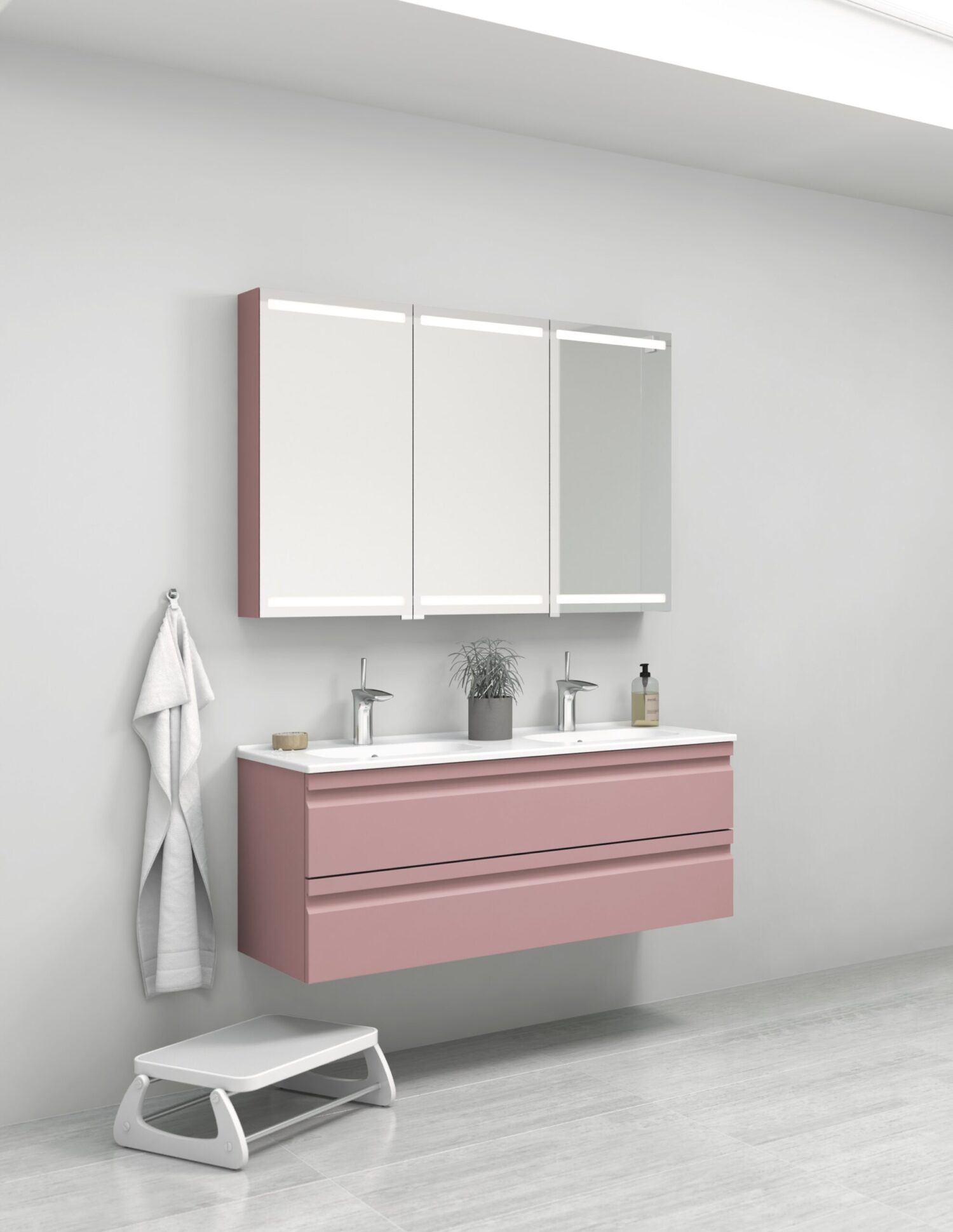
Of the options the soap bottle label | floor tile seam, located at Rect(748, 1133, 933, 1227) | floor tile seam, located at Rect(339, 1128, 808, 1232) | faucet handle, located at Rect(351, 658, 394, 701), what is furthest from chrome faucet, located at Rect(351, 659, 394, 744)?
floor tile seam, located at Rect(748, 1133, 933, 1227)

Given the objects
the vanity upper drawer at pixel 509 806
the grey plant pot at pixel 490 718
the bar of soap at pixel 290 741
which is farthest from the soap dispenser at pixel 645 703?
the bar of soap at pixel 290 741

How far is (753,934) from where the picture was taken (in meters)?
4.20

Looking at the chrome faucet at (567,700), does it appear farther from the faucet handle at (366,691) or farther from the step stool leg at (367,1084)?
the step stool leg at (367,1084)

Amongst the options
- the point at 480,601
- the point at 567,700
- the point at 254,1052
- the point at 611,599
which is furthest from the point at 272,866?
the point at 611,599

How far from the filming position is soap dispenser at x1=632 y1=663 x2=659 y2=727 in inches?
152

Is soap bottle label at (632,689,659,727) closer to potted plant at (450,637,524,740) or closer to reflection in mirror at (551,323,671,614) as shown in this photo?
reflection in mirror at (551,323,671,614)

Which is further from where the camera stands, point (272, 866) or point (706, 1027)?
point (706, 1027)

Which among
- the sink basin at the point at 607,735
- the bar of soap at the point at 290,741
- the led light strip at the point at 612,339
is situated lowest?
the sink basin at the point at 607,735

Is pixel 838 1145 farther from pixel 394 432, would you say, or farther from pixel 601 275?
pixel 601 275

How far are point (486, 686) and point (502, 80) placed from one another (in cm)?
158

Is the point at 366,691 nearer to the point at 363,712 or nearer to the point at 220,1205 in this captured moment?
the point at 363,712

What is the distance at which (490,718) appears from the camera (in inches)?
138

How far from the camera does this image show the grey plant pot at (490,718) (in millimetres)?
3496

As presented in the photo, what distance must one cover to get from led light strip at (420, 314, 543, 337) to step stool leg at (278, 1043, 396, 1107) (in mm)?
1836
